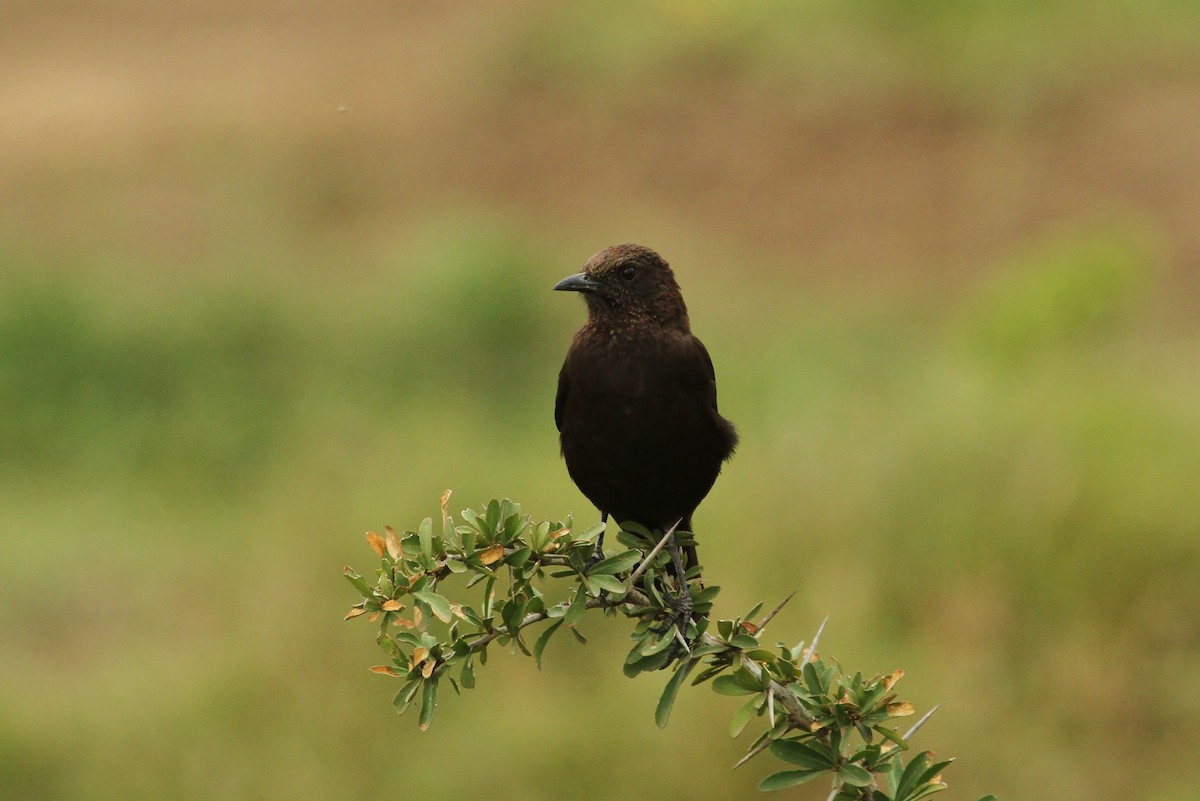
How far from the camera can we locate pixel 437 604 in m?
2.71

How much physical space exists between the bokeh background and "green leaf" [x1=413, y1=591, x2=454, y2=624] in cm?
440

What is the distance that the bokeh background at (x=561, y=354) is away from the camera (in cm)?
742

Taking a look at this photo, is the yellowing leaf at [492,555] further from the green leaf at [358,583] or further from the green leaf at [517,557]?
the green leaf at [358,583]

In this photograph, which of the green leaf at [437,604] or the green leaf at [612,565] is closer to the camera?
the green leaf at [437,604]

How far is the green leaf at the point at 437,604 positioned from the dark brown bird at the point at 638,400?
135 centimetres

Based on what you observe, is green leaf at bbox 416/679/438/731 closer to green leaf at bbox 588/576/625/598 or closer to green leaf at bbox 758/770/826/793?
green leaf at bbox 588/576/625/598

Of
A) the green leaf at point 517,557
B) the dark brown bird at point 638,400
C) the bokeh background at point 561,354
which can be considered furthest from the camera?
the bokeh background at point 561,354

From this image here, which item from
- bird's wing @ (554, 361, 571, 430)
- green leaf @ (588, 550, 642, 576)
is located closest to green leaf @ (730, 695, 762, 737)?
green leaf @ (588, 550, 642, 576)

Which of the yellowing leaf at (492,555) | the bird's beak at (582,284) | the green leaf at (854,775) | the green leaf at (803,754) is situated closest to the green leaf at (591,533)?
the yellowing leaf at (492,555)

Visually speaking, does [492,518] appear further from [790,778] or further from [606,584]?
[790,778]

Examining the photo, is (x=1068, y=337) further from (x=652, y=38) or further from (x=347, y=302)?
(x=652, y=38)

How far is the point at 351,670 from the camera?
25.3 ft

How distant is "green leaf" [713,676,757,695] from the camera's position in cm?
278

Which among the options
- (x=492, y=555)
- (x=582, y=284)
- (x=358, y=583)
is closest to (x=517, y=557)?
(x=492, y=555)
